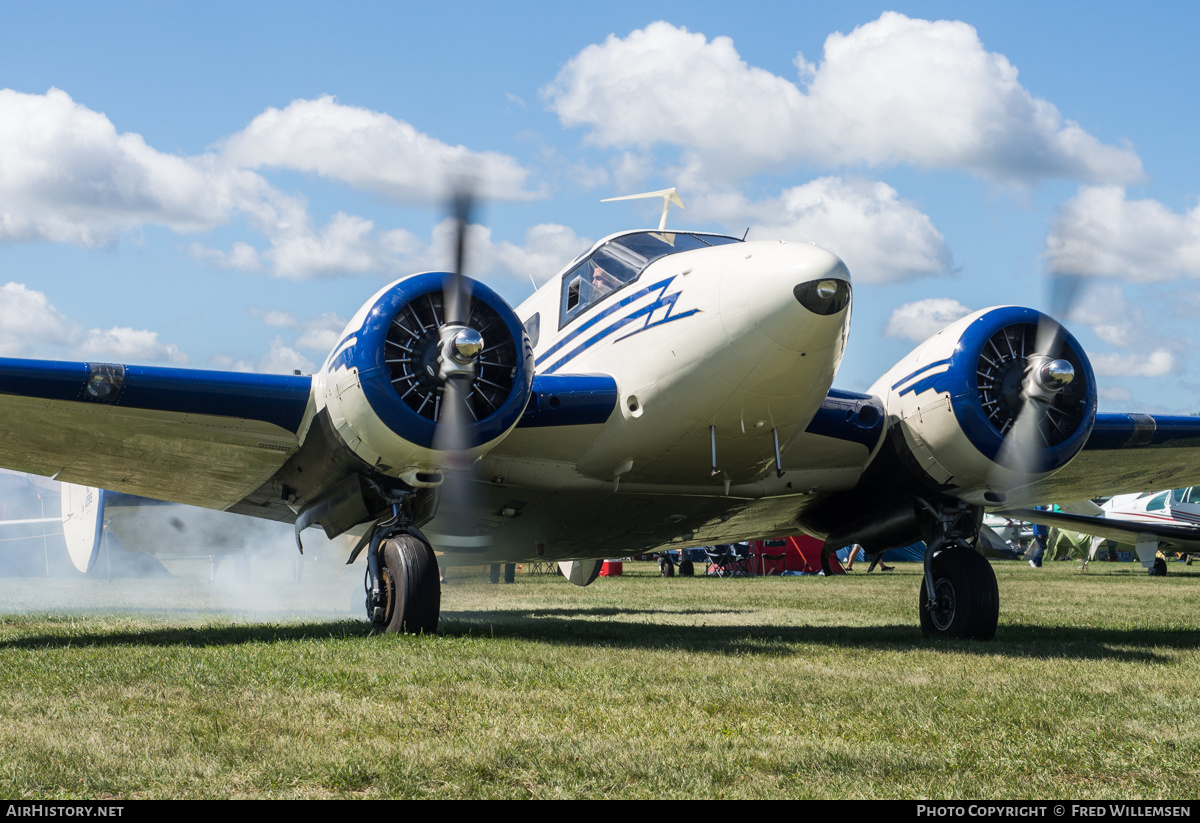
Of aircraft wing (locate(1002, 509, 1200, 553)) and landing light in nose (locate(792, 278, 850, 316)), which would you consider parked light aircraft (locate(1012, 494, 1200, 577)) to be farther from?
landing light in nose (locate(792, 278, 850, 316))

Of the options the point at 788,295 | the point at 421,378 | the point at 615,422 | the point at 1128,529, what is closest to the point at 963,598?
the point at 615,422

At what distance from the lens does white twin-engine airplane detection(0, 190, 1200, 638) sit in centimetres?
880

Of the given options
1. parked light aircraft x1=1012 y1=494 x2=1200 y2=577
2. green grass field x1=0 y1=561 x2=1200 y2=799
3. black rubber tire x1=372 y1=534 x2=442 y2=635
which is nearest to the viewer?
green grass field x1=0 y1=561 x2=1200 y2=799

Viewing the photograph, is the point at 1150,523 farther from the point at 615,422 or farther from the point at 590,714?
the point at 590,714

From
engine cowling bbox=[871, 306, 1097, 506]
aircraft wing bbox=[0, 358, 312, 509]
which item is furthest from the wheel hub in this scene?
aircraft wing bbox=[0, 358, 312, 509]

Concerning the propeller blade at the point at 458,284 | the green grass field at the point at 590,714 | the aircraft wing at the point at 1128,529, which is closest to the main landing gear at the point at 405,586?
the green grass field at the point at 590,714

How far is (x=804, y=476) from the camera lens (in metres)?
11.3

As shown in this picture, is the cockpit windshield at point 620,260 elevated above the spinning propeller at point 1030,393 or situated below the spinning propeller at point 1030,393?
above

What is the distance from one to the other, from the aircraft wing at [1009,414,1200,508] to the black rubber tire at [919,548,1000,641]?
3.79 ft

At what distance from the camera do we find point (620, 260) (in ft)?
34.0

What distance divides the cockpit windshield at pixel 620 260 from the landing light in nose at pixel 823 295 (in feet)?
6.29

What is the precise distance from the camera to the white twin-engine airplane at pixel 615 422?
880 centimetres

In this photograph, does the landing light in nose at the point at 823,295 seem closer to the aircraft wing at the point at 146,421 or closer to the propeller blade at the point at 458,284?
the propeller blade at the point at 458,284

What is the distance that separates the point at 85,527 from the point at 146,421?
386 inches
